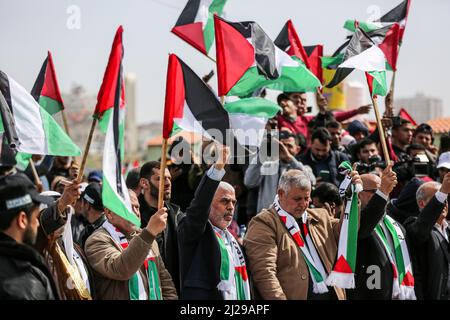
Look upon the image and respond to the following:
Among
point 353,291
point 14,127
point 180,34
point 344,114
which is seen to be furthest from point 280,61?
point 344,114

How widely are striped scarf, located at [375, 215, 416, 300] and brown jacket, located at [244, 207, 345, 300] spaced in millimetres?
697

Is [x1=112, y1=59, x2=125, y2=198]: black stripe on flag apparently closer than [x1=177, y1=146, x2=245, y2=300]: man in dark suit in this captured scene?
Yes

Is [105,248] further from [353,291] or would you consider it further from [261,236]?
[353,291]

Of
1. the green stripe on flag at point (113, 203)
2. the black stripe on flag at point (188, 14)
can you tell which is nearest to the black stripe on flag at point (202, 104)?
the green stripe on flag at point (113, 203)

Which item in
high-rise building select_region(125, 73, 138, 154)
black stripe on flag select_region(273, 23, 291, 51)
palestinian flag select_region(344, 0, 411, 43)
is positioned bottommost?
high-rise building select_region(125, 73, 138, 154)

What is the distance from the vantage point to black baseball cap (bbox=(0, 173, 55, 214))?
198 inches

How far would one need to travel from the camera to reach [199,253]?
6875 millimetres

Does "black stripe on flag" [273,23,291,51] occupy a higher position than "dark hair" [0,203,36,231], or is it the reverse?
"black stripe on flag" [273,23,291,51]

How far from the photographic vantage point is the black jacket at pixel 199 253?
6.68 meters

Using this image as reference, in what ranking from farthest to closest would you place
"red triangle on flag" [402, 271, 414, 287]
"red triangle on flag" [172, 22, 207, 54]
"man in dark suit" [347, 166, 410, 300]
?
1. "red triangle on flag" [172, 22, 207, 54]
2. "red triangle on flag" [402, 271, 414, 287]
3. "man in dark suit" [347, 166, 410, 300]

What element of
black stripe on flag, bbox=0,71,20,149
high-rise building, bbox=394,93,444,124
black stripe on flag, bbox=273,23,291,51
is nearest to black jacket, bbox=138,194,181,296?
black stripe on flag, bbox=0,71,20,149

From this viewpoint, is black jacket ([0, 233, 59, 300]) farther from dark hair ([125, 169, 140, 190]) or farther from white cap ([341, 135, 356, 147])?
white cap ([341, 135, 356, 147])

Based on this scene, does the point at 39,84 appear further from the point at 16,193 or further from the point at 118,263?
the point at 16,193

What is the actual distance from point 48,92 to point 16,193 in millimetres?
3870
